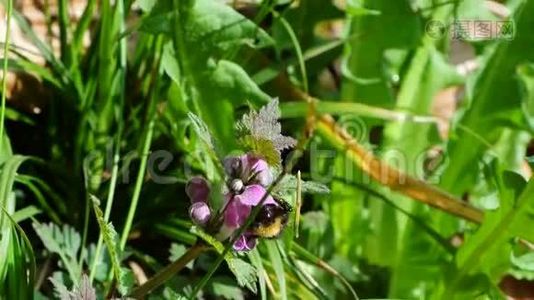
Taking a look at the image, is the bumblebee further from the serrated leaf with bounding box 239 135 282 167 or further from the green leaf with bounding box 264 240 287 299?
the green leaf with bounding box 264 240 287 299

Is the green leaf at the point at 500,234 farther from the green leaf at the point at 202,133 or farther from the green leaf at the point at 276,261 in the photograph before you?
the green leaf at the point at 202,133

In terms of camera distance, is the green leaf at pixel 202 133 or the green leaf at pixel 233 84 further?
the green leaf at pixel 233 84

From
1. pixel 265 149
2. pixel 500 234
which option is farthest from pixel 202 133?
pixel 500 234

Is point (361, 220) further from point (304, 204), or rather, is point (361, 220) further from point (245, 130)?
point (245, 130)

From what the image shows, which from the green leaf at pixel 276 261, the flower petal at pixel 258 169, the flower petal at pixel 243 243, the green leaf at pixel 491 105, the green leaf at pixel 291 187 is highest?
the flower petal at pixel 258 169

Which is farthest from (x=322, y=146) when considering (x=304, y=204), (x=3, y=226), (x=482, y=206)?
(x=3, y=226)

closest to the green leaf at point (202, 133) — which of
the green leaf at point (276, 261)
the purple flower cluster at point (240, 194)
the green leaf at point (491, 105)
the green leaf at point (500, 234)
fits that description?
the purple flower cluster at point (240, 194)

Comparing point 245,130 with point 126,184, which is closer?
point 245,130
